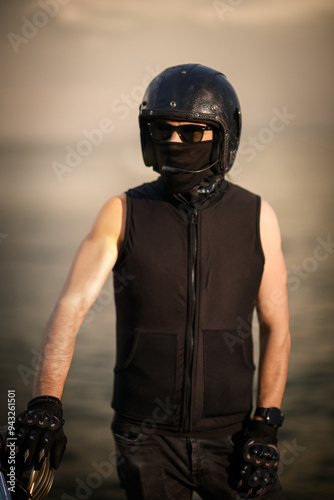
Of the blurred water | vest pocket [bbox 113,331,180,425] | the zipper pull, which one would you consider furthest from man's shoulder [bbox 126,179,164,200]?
the blurred water

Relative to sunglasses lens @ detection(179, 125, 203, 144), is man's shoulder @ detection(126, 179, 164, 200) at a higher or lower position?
lower

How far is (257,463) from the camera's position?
3.04m

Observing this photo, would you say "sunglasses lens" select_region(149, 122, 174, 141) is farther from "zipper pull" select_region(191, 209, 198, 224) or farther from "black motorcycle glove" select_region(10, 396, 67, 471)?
"black motorcycle glove" select_region(10, 396, 67, 471)

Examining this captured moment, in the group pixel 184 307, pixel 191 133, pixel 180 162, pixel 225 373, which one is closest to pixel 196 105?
pixel 191 133

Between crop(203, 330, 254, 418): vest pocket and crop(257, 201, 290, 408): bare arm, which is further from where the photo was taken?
crop(257, 201, 290, 408): bare arm

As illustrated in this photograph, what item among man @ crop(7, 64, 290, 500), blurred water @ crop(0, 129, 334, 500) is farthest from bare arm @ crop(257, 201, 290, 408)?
blurred water @ crop(0, 129, 334, 500)

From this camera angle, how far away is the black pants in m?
2.99

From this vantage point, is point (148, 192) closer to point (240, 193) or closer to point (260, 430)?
point (240, 193)

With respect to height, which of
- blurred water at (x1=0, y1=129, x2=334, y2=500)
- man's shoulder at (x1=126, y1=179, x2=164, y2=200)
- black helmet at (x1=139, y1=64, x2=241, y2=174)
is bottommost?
blurred water at (x1=0, y1=129, x2=334, y2=500)

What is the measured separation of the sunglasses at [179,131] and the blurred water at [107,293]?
255cm

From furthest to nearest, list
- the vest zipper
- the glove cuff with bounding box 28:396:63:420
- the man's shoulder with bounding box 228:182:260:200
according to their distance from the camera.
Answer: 1. the man's shoulder with bounding box 228:182:260:200
2. the vest zipper
3. the glove cuff with bounding box 28:396:63:420

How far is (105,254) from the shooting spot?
298cm

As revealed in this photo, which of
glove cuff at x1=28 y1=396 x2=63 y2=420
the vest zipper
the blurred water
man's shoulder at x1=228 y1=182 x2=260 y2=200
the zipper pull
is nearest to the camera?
glove cuff at x1=28 y1=396 x2=63 y2=420

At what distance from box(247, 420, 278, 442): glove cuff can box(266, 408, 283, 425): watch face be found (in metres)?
0.02
